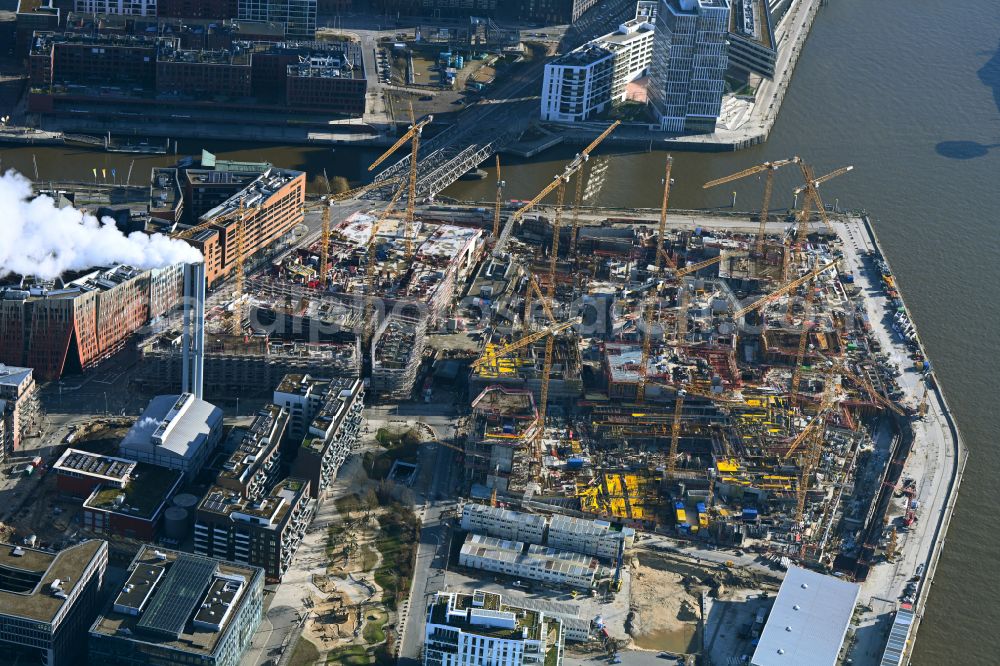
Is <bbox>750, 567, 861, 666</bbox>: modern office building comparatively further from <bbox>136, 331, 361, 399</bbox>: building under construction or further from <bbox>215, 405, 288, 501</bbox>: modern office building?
<bbox>136, 331, 361, 399</bbox>: building under construction

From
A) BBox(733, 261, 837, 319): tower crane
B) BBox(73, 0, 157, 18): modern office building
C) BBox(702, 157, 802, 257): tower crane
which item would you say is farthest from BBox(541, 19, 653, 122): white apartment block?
BBox(73, 0, 157, 18): modern office building

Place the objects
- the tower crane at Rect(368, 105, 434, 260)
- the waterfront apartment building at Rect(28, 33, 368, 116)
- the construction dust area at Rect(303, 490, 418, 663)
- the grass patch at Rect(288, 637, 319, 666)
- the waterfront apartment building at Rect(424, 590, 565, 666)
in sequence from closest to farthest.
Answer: the waterfront apartment building at Rect(424, 590, 565, 666) < the grass patch at Rect(288, 637, 319, 666) < the construction dust area at Rect(303, 490, 418, 663) < the tower crane at Rect(368, 105, 434, 260) < the waterfront apartment building at Rect(28, 33, 368, 116)

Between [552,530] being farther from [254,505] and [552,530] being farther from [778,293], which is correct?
[778,293]

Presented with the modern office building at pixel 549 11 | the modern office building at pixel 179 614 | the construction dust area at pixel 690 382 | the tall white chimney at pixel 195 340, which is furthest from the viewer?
the modern office building at pixel 549 11

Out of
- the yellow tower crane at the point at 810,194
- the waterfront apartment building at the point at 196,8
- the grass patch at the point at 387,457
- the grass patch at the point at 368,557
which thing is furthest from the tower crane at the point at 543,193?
the waterfront apartment building at the point at 196,8

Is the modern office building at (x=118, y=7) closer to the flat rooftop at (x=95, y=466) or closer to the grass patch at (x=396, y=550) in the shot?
the flat rooftop at (x=95, y=466)

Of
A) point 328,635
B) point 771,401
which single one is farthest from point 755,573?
point 328,635
